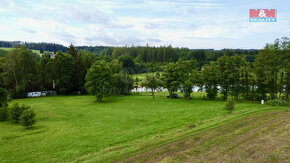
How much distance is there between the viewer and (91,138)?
19.0 meters

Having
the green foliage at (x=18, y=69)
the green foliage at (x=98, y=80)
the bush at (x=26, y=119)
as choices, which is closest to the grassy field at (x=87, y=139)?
the bush at (x=26, y=119)

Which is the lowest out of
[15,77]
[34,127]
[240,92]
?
[34,127]

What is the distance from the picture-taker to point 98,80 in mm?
49938

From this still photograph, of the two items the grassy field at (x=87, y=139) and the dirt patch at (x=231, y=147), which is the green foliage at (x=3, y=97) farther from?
the dirt patch at (x=231, y=147)

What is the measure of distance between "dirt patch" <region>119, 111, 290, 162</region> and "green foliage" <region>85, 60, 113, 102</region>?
35.9 metres

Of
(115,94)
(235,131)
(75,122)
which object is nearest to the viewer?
(235,131)

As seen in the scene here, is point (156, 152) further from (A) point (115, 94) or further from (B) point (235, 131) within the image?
(A) point (115, 94)

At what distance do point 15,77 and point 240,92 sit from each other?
6508 cm

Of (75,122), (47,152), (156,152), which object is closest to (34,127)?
(75,122)

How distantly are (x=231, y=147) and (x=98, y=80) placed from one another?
136 ft

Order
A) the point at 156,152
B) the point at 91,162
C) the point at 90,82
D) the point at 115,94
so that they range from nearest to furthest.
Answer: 1. the point at 91,162
2. the point at 156,152
3. the point at 90,82
4. the point at 115,94

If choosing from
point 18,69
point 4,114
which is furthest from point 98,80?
point 18,69

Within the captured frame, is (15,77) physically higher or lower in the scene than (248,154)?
higher

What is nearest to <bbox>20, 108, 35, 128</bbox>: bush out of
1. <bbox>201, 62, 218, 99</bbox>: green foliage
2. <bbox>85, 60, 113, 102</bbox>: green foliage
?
<bbox>85, 60, 113, 102</bbox>: green foliage
